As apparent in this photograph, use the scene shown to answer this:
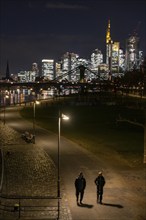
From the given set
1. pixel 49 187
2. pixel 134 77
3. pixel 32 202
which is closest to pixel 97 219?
pixel 32 202

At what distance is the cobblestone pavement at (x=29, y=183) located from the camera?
16.2m

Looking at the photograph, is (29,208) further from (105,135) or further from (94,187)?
(105,135)

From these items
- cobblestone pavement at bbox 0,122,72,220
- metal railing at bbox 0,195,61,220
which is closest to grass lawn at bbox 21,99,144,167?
cobblestone pavement at bbox 0,122,72,220

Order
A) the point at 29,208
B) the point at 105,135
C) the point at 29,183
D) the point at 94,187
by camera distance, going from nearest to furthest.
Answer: the point at 29,208 < the point at 94,187 < the point at 29,183 < the point at 105,135

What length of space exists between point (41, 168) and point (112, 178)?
465 cm

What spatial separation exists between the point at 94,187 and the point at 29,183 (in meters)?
3.38

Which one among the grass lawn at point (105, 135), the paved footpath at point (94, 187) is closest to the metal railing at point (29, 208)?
the paved footpath at point (94, 187)

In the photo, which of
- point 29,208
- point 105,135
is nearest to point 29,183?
point 29,208

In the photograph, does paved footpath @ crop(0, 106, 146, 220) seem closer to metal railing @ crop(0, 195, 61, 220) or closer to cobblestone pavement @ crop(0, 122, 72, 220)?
cobblestone pavement @ crop(0, 122, 72, 220)

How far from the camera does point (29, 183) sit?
69.1 ft

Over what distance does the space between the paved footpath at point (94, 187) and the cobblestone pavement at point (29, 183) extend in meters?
0.27

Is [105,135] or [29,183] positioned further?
[105,135]

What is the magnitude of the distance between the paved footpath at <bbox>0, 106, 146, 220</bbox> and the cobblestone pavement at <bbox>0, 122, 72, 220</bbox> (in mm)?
267

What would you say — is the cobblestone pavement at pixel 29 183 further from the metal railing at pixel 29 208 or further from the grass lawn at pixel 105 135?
the grass lawn at pixel 105 135
